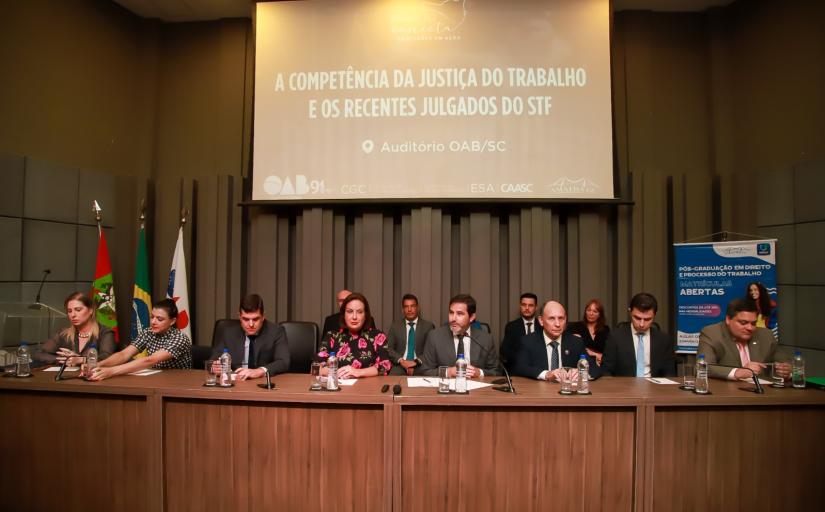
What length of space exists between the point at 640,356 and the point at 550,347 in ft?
2.08

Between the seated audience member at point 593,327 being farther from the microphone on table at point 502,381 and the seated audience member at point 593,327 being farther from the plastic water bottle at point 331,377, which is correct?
the plastic water bottle at point 331,377

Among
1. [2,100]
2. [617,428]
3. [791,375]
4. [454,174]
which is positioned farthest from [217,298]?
[791,375]

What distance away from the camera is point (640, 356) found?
10.2ft

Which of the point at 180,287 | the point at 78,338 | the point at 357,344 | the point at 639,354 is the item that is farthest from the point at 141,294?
the point at 639,354

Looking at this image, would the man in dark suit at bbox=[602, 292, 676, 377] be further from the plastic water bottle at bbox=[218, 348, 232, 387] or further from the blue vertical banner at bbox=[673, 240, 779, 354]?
the plastic water bottle at bbox=[218, 348, 232, 387]

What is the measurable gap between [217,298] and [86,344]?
1.75 m

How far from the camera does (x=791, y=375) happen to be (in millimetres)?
2570

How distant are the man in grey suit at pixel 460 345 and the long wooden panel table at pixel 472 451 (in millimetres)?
715

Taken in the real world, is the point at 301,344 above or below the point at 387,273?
below

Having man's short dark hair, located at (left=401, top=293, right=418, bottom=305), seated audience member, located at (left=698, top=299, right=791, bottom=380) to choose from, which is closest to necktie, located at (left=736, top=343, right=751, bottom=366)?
seated audience member, located at (left=698, top=299, right=791, bottom=380)

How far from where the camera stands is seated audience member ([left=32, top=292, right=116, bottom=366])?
306cm

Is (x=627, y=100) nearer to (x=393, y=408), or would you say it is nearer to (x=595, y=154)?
(x=595, y=154)

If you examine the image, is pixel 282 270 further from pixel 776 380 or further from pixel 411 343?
pixel 776 380

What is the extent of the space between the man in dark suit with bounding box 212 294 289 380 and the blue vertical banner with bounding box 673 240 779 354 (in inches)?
150
